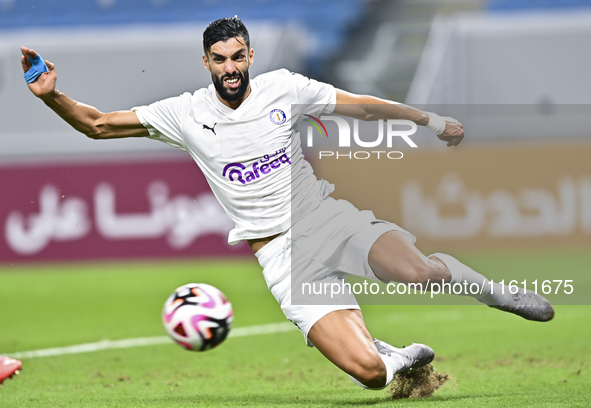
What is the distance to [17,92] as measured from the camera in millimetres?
12398

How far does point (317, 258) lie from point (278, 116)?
89 centimetres

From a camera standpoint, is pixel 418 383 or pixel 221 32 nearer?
pixel 221 32

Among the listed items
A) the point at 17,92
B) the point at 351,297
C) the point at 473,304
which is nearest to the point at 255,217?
the point at 351,297

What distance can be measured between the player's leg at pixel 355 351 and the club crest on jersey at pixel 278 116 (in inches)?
46.7

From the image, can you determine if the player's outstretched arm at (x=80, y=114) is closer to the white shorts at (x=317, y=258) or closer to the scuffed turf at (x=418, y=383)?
the white shorts at (x=317, y=258)

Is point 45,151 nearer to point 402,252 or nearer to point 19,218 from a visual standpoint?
point 19,218

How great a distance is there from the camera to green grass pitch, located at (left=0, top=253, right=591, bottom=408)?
196 inches

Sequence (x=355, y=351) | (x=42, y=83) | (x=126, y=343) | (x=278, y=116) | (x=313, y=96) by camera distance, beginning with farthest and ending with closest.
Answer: (x=126, y=343)
(x=313, y=96)
(x=278, y=116)
(x=355, y=351)
(x=42, y=83)

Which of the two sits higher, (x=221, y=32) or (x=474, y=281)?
(x=221, y=32)

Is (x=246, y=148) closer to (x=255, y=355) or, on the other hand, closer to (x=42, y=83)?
(x=42, y=83)

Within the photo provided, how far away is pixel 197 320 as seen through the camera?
4410mm

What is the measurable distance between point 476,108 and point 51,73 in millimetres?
7583

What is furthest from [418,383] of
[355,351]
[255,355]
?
[255,355]

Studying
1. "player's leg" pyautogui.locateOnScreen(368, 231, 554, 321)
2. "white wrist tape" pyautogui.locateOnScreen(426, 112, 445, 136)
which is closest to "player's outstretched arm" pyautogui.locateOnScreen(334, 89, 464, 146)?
"white wrist tape" pyautogui.locateOnScreen(426, 112, 445, 136)
